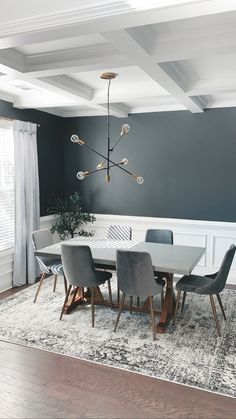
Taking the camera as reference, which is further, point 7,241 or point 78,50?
point 7,241

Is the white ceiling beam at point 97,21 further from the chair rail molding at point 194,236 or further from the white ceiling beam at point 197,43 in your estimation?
the chair rail molding at point 194,236

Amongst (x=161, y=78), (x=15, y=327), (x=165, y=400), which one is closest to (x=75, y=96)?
(x=161, y=78)

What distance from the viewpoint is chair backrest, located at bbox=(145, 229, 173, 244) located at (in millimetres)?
4514

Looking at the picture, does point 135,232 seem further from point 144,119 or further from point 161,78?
point 161,78

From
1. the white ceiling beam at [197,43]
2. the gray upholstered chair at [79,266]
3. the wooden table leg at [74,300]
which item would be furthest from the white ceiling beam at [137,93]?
the wooden table leg at [74,300]

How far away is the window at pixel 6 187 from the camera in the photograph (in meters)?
4.68

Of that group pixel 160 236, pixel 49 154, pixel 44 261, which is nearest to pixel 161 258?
pixel 160 236

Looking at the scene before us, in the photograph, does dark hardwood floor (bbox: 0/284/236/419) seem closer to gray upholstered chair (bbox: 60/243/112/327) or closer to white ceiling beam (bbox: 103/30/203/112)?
gray upholstered chair (bbox: 60/243/112/327)

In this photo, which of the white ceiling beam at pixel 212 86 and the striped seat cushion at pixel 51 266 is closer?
the white ceiling beam at pixel 212 86

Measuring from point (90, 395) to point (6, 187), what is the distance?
3136mm

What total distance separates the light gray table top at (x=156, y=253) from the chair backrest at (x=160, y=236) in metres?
0.27

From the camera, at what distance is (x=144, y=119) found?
215 inches

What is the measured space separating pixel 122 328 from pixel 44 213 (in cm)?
272

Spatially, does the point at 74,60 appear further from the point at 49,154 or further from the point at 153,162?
the point at 49,154
